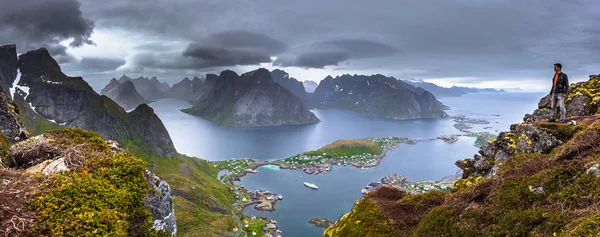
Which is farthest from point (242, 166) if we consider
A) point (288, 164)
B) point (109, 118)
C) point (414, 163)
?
point (414, 163)

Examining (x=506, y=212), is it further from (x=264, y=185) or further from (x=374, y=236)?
Answer: (x=264, y=185)

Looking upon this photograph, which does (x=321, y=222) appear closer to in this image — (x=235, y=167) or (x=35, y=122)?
(x=235, y=167)

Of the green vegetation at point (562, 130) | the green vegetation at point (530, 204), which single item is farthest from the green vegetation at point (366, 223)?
the green vegetation at point (562, 130)

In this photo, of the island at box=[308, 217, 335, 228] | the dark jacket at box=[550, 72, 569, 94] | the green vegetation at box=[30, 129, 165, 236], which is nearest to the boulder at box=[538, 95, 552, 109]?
the dark jacket at box=[550, 72, 569, 94]

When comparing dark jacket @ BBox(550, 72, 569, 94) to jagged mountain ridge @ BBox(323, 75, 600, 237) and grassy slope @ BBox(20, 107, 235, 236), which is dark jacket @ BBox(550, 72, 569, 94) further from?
grassy slope @ BBox(20, 107, 235, 236)

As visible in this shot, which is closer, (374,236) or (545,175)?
(545,175)

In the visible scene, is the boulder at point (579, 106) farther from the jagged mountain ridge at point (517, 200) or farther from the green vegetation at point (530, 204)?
the green vegetation at point (530, 204)
